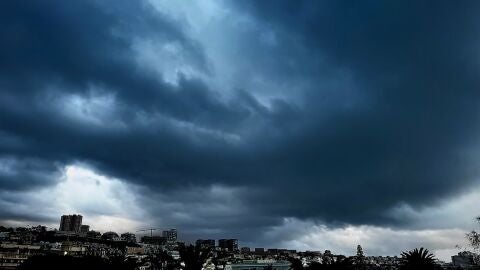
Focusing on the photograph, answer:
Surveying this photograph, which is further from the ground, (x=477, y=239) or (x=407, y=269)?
(x=477, y=239)

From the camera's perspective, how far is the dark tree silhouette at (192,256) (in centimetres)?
4653

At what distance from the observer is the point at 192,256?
153ft

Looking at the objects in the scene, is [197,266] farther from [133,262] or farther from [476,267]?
[476,267]

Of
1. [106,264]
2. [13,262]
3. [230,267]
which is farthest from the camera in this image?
[230,267]

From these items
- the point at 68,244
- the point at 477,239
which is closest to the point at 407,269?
the point at 477,239

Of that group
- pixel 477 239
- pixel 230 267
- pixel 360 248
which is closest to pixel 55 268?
pixel 477 239

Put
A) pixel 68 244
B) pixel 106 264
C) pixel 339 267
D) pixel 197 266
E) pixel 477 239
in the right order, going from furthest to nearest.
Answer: pixel 68 244 → pixel 477 239 → pixel 106 264 → pixel 197 266 → pixel 339 267

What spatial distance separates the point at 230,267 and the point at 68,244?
6977 centimetres

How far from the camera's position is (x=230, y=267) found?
164375mm

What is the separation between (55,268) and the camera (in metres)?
57.3

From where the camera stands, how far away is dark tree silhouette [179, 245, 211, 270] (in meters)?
46.5

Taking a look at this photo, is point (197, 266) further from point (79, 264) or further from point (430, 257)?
point (430, 257)

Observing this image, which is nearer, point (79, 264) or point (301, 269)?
point (301, 269)

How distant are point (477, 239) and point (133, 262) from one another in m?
57.3
